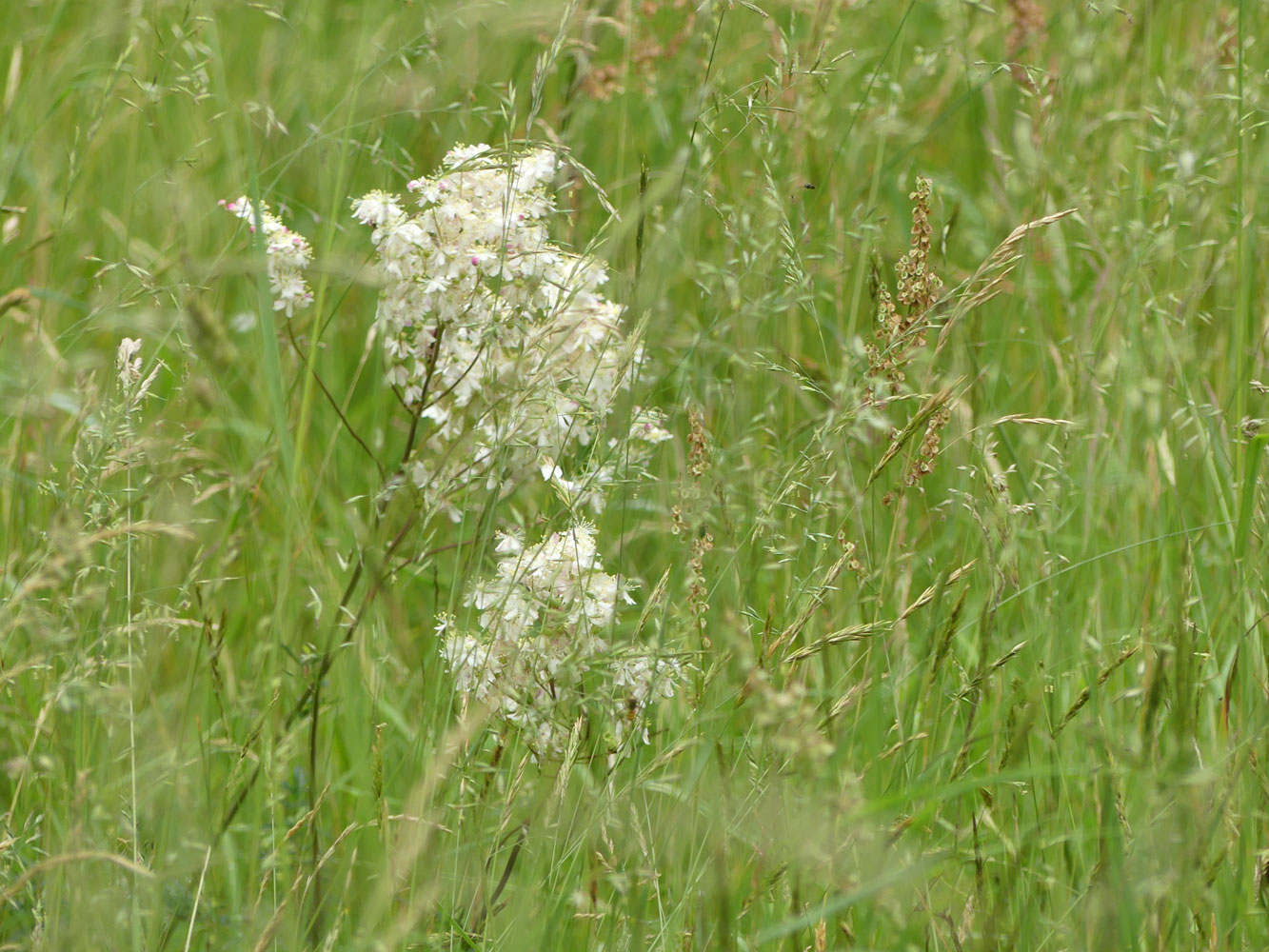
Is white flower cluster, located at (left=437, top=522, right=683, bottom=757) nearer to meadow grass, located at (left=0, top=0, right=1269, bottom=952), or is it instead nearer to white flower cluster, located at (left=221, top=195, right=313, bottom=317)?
meadow grass, located at (left=0, top=0, right=1269, bottom=952)

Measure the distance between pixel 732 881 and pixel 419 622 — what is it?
1.15 metres

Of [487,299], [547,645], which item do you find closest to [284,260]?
[487,299]

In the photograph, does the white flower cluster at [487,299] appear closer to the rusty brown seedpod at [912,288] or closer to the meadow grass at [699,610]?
the meadow grass at [699,610]

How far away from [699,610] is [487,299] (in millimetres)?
556

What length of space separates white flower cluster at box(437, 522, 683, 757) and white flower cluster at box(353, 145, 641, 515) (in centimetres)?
17

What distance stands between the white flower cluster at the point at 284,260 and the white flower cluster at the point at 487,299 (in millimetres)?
111

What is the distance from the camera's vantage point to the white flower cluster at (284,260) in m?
1.85

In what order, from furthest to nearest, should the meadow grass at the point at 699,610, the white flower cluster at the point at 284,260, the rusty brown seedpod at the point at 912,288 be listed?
the white flower cluster at the point at 284,260
the rusty brown seedpod at the point at 912,288
the meadow grass at the point at 699,610

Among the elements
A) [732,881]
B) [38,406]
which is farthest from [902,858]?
[38,406]

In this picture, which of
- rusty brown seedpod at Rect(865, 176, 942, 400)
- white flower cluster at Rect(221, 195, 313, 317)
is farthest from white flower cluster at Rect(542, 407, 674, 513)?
white flower cluster at Rect(221, 195, 313, 317)

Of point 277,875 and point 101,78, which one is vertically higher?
point 101,78

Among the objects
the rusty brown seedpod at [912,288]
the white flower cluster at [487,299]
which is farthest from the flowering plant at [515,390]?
the rusty brown seedpod at [912,288]

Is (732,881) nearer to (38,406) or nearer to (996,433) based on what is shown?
(38,406)

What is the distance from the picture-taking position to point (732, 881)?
1.42m
